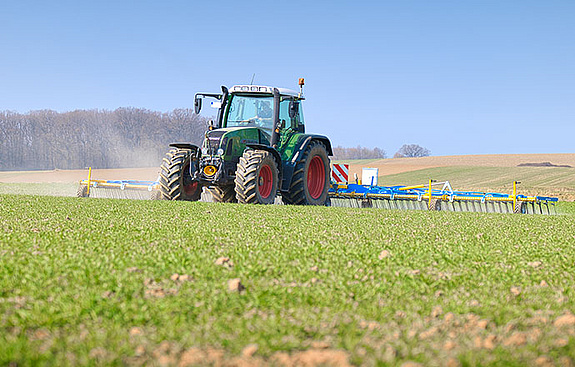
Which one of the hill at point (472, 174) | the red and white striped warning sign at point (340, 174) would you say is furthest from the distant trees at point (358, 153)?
the red and white striped warning sign at point (340, 174)

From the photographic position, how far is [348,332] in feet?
7.32

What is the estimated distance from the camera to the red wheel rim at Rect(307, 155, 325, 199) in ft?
39.0

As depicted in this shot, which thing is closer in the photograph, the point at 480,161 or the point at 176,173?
the point at 176,173

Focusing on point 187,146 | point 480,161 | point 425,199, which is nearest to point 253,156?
point 187,146

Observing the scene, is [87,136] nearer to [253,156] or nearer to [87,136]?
[87,136]

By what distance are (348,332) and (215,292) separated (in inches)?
31.9

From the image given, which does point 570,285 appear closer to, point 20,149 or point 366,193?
point 366,193

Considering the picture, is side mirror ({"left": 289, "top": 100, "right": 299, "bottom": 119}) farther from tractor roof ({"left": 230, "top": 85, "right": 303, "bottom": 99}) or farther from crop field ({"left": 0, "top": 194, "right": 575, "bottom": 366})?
crop field ({"left": 0, "top": 194, "right": 575, "bottom": 366})

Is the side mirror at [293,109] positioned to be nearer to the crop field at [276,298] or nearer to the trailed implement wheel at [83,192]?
the crop field at [276,298]

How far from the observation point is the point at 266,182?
33.5ft

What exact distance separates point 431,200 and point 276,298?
37.7ft

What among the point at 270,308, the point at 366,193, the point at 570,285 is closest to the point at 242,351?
the point at 270,308

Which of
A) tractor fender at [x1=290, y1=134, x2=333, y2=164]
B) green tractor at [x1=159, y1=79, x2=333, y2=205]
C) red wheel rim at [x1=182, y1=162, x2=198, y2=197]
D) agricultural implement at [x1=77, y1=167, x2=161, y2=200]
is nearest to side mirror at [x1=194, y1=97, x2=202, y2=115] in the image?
green tractor at [x1=159, y1=79, x2=333, y2=205]

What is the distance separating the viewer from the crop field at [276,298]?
198cm
